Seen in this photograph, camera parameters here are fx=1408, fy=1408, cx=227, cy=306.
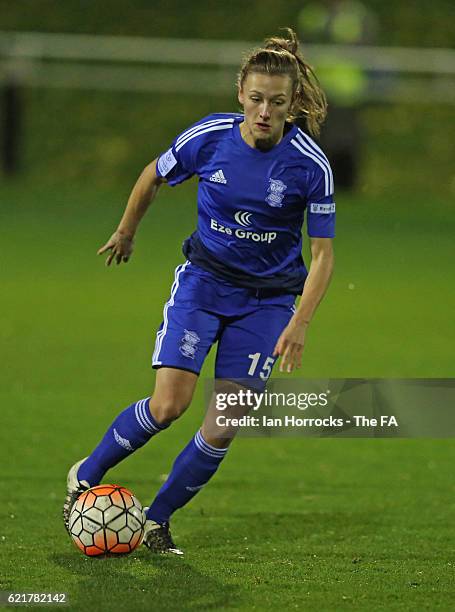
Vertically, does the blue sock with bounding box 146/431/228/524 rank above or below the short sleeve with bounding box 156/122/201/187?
below

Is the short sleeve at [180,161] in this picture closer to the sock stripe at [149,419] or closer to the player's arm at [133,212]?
the player's arm at [133,212]

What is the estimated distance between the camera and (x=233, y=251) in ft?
20.1

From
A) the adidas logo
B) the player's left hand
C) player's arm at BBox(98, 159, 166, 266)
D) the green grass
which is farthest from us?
player's arm at BBox(98, 159, 166, 266)

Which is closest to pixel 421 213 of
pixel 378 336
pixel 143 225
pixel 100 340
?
pixel 143 225

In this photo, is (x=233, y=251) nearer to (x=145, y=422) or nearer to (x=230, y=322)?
(x=230, y=322)

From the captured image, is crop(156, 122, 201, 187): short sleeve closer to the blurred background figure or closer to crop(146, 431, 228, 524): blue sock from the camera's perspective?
crop(146, 431, 228, 524): blue sock

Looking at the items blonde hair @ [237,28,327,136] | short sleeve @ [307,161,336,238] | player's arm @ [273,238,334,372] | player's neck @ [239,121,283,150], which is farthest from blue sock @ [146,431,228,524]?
blonde hair @ [237,28,327,136]

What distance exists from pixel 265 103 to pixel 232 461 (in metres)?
2.97

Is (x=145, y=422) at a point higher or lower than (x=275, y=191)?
lower

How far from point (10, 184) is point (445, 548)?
599 inches

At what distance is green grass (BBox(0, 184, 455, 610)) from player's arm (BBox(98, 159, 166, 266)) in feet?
4.32

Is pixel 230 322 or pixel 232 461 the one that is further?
pixel 232 461

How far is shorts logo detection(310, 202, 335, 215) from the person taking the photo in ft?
A: 19.3

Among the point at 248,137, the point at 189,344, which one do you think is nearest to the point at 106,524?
the point at 189,344
